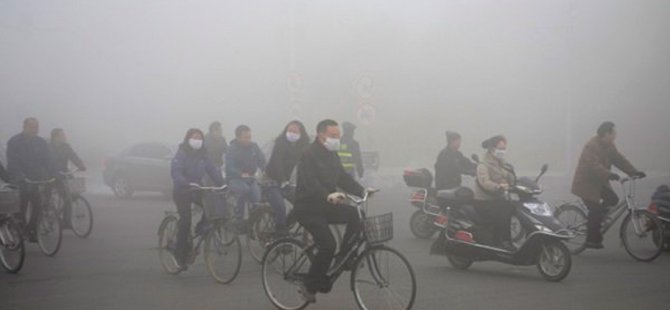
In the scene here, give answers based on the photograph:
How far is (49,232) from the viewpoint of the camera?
7.82m

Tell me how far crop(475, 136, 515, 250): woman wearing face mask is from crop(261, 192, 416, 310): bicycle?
2.06 metres

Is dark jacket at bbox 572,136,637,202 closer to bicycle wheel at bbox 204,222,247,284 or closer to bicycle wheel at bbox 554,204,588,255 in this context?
bicycle wheel at bbox 554,204,588,255

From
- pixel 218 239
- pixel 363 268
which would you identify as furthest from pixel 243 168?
pixel 363 268

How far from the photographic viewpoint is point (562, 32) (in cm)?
1831

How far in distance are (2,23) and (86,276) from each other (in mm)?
8264

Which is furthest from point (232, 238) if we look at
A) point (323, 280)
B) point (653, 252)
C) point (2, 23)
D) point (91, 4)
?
point (91, 4)

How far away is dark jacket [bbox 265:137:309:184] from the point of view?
7480mm

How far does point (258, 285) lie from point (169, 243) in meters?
0.98

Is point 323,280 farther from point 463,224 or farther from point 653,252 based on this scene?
point 653,252

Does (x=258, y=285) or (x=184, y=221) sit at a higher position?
(x=184, y=221)

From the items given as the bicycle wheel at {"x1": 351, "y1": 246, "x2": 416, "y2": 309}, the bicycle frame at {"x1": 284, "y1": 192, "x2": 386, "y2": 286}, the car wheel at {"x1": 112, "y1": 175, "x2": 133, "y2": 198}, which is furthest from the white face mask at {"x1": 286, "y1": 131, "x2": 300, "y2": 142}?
the car wheel at {"x1": 112, "y1": 175, "x2": 133, "y2": 198}

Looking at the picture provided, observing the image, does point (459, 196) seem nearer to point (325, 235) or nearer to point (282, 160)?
point (282, 160)

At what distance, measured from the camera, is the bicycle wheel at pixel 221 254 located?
6.14 metres

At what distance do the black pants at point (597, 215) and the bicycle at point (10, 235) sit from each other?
5.39 metres
